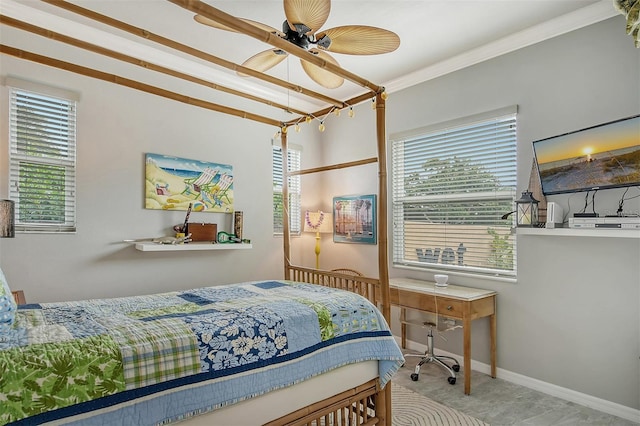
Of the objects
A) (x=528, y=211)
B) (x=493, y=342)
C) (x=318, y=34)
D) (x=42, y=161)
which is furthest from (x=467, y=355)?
(x=42, y=161)

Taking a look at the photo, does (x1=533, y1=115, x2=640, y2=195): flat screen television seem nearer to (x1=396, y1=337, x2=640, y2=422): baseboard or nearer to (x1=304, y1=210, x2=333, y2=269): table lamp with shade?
(x1=396, y1=337, x2=640, y2=422): baseboard

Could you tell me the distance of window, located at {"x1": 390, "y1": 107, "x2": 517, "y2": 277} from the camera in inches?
124

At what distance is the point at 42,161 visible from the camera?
9.04 feet

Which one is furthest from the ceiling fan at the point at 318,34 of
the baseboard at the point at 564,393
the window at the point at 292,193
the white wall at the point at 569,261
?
the baseboard at the point at 564,393

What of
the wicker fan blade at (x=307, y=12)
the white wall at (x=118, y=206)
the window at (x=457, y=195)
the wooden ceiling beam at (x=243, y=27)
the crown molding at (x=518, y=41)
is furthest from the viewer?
the window at (x=457, y=195)

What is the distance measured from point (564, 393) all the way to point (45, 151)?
4224mm

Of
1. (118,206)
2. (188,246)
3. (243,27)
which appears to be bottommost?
(188,246)

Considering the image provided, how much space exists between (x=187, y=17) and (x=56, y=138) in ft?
4.42

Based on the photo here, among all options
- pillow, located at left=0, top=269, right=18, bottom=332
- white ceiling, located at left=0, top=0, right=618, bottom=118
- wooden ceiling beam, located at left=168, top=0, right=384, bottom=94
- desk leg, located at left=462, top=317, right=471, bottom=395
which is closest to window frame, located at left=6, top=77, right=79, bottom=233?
white ceiling, located at left=0, top=0, right=618, bottom=118

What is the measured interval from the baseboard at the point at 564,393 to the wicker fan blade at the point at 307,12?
9.77 ft

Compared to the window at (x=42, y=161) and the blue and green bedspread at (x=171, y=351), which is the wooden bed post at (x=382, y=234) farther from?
the window at (x=42, y=161)

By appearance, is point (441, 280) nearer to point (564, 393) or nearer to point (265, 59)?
point (564, 393)

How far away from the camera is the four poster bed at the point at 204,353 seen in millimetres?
1261

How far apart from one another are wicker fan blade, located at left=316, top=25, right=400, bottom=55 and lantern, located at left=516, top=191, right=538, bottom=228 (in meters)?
1.55
